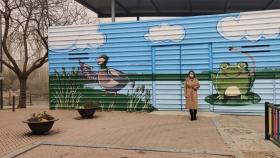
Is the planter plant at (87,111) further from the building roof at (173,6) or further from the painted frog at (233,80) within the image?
the building roof at (173,6)

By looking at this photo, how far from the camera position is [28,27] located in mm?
20969

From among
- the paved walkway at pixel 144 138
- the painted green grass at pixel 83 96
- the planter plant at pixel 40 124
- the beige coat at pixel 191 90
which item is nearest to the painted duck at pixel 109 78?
the painted green grass at pixel 83 96

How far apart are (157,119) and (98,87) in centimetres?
386

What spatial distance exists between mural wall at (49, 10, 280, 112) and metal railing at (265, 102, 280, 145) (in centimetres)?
487

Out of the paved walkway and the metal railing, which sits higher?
the metal railing

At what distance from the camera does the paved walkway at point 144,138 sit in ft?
26.8

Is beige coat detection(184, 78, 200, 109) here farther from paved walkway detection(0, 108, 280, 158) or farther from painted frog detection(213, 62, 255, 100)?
painted frog detection(213, 62, 255, 100)

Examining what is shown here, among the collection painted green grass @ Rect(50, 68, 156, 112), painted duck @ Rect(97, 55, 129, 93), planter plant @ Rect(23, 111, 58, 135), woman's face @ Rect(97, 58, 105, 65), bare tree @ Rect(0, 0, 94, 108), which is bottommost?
planter plant @ Rect(23, 111, 58, 135)

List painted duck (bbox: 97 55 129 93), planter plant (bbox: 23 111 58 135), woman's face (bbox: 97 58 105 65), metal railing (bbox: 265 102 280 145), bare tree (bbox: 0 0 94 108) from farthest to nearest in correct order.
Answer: bare tree (bbox: 0 0 94 108), woman's face (bbox: 97 58 105 65), painted duck (bbox: 97 55 129 93), planter plant (bbox: 23 111 58 135), metal railing (bbox: 265 102 280 145)

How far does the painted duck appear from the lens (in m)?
15.8

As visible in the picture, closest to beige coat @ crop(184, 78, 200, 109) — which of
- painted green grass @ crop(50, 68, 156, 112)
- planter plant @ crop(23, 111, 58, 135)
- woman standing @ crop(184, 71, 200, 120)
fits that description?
woman standing @ crop(184, 71, 200, 120)

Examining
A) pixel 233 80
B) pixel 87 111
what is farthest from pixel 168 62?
pixel 87 111

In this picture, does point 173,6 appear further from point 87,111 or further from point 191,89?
point 87,111

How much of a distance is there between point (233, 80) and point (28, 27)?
11789mm
